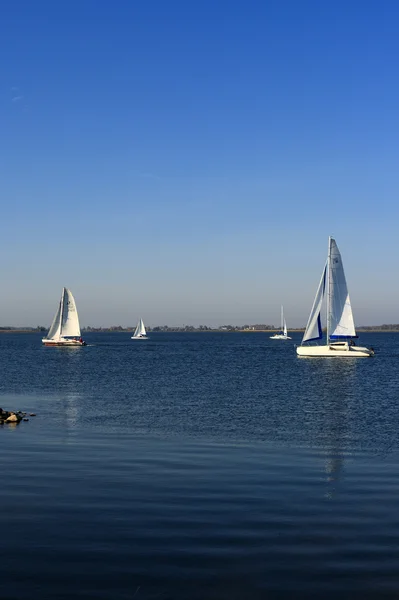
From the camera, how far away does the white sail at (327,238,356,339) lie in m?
110

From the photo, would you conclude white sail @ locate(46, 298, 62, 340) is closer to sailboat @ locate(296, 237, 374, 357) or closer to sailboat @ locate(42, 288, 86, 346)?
sailboat @ locate(42, 288, 86, 346)

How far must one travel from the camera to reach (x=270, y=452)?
30.1m

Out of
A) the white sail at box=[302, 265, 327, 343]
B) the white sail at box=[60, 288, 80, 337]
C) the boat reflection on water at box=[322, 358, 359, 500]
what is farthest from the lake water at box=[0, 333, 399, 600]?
the white sail at box=[60, 288, 80, 337]

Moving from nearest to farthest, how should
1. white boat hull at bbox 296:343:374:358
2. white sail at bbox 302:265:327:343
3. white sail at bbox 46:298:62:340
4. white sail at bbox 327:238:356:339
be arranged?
white boat hull at bbox 296:343:374:358, white sail at bbox 327:238:356:339, white sail at bbox 302:265:327:343, white sail at bbox 46:298:62:340

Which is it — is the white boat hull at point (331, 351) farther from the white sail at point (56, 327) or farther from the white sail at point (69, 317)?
the white sail at point (56, 327)

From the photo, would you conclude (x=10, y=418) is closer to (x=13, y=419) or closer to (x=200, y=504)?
(x=13, y=419)

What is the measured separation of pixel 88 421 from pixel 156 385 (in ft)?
87.7

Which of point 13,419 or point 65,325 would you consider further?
point 65,325

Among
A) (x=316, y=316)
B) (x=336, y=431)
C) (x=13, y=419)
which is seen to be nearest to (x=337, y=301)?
(x=316, y=316)

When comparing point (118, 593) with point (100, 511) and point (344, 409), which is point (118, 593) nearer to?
point (100, 511)

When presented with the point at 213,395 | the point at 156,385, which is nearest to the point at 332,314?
the point at 156,385

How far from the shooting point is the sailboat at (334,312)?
110 metres

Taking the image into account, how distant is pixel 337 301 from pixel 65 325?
8915 cm

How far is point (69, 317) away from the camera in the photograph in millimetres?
176750
